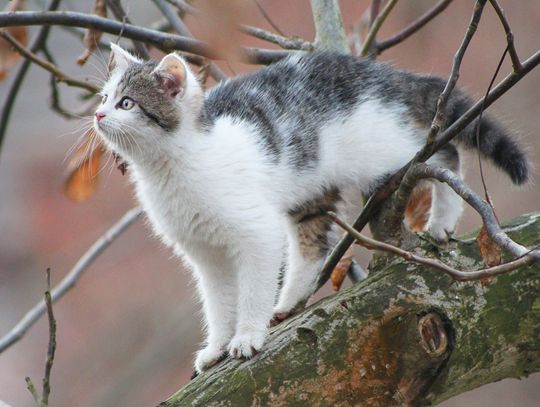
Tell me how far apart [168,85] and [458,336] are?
1.18 m

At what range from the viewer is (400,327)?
2.32m

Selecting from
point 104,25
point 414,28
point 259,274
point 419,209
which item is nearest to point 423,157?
point 259,274

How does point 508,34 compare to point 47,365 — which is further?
point 508,34

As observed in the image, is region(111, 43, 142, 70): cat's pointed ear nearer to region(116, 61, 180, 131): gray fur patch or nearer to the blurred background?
region(116, 61, 180, 131): gray fur patch

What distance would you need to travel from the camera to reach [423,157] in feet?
7.84

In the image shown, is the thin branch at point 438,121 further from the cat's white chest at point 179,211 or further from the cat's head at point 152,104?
the cat's head at point 152,104

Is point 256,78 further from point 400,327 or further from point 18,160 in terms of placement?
point 18,160

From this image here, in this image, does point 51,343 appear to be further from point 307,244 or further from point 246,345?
point 307,244

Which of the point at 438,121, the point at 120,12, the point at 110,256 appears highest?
the point at 110,256

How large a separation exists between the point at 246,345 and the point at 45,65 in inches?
46.6

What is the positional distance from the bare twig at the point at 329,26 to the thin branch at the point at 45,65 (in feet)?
2.64

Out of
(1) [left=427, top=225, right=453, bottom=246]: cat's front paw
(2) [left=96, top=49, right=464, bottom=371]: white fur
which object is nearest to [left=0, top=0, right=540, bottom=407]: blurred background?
(2) [left=96, top=49, right=464, bottom=371]: white fur

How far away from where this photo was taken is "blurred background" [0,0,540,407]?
535 centimetres

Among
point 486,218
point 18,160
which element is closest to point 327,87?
point 486,218
